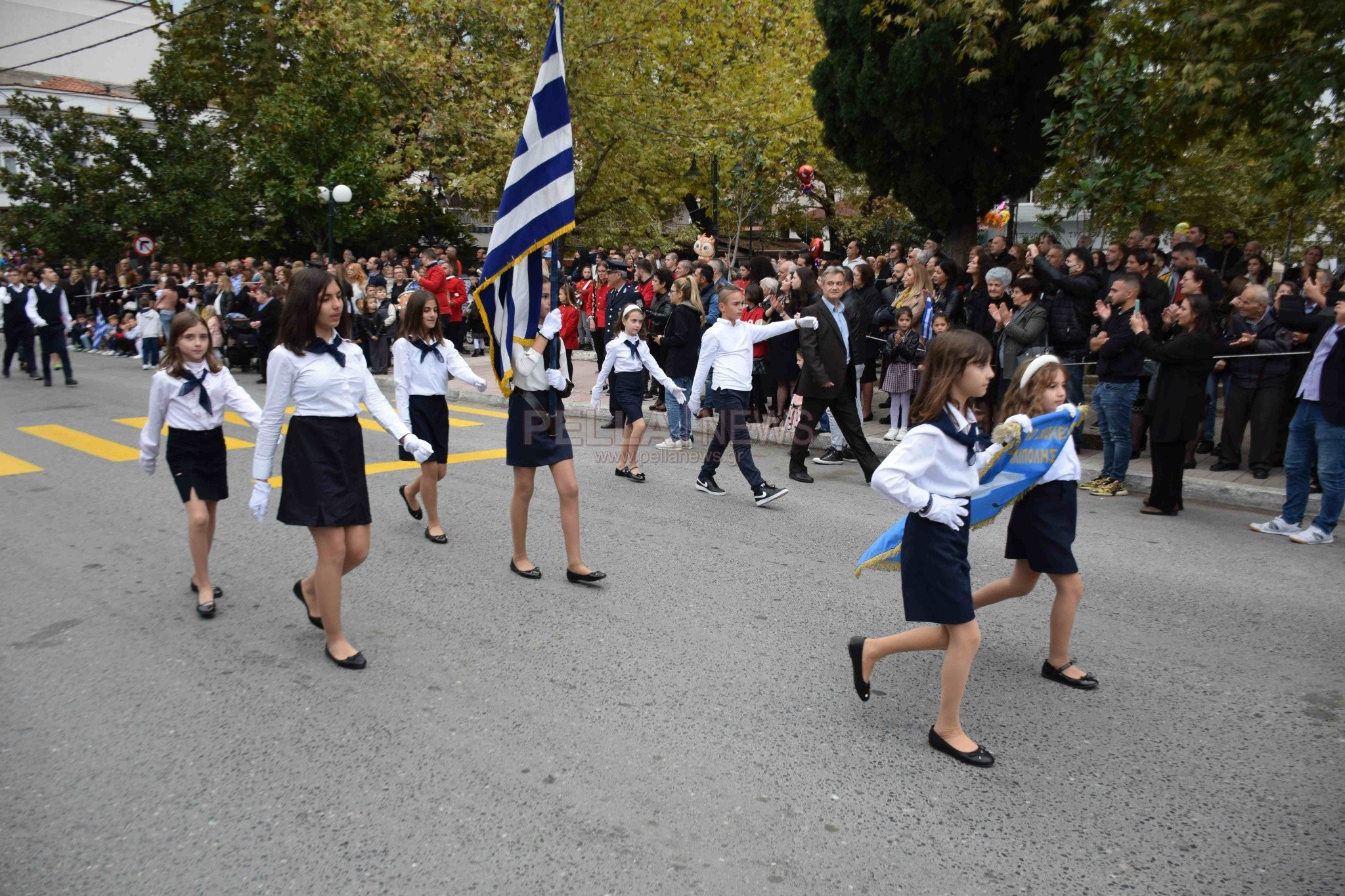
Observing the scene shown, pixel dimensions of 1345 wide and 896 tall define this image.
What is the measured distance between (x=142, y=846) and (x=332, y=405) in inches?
83.8

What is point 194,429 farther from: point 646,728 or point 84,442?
point 84,442

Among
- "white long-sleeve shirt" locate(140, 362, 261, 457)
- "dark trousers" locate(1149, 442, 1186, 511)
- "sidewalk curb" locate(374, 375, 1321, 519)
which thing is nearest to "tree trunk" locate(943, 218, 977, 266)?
"sidewalk curb" locate(374, 375, 1321, 519)

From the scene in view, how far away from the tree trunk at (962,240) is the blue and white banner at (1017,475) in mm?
11377

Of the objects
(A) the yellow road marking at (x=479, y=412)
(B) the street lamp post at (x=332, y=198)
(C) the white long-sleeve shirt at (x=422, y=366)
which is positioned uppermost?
(B) the street lamp post at (x=332, y=198)

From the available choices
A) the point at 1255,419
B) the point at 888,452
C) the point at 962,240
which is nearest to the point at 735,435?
the point at 888,452

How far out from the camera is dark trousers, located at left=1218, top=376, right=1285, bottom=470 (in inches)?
343

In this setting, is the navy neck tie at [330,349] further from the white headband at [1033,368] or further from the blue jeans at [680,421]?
the blue jeans at [680,421]

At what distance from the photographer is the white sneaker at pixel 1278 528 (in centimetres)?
725

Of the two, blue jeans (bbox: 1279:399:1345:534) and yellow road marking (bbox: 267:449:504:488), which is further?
yellow road marking (bbox: 267:449:504:488)

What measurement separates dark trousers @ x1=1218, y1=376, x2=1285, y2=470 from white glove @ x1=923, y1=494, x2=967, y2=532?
6.51 meters

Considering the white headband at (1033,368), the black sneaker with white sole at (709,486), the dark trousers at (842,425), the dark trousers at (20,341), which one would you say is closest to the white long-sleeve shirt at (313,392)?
the white headband at (1033,368)

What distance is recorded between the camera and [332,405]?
15.3 feet

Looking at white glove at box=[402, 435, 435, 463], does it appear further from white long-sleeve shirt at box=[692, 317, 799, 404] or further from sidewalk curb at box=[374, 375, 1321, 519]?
white long-sleeve shirt at box=[692, 317, 799, 404]

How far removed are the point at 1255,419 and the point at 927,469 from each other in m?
6.65
